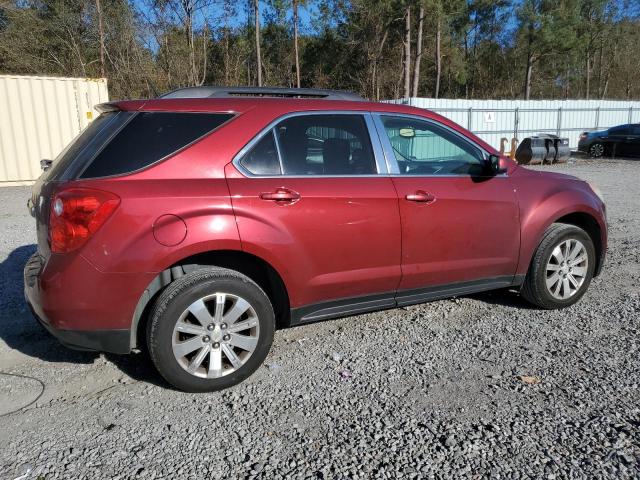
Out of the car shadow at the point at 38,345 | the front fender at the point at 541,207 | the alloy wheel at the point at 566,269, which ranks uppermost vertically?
the front fender at the point at 541,207

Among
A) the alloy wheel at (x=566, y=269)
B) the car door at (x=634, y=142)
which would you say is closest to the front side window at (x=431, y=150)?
the alloy wheel at (x=566, y=269)

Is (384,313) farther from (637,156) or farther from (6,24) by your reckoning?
(6,24)

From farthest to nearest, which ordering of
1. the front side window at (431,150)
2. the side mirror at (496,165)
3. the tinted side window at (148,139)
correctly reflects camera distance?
1. the side mirror at (496,165)
2. the front side window at (431,150)
3. the tinted side window at (148,139)

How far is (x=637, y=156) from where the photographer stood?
2228cm

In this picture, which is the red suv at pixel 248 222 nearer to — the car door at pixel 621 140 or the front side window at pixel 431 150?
the front side window at pixel 431 150

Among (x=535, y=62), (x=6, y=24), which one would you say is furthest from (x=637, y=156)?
(x=6, y=24)

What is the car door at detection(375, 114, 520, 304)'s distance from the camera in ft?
12.5

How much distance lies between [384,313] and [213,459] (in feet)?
7.46

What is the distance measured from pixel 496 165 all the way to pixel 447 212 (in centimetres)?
61

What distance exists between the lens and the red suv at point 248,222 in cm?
299

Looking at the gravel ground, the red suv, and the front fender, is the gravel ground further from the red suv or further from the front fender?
the front fender

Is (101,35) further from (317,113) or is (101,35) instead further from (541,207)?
(541,207)

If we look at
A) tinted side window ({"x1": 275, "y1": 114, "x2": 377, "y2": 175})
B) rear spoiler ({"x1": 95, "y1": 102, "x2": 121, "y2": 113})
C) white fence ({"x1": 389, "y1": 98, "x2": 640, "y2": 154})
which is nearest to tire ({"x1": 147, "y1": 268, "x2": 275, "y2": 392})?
tinted side window ({"x1": 275, "y1": 114, "x2": 377, "y2": 175})

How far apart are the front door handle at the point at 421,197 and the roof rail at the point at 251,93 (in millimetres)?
841
